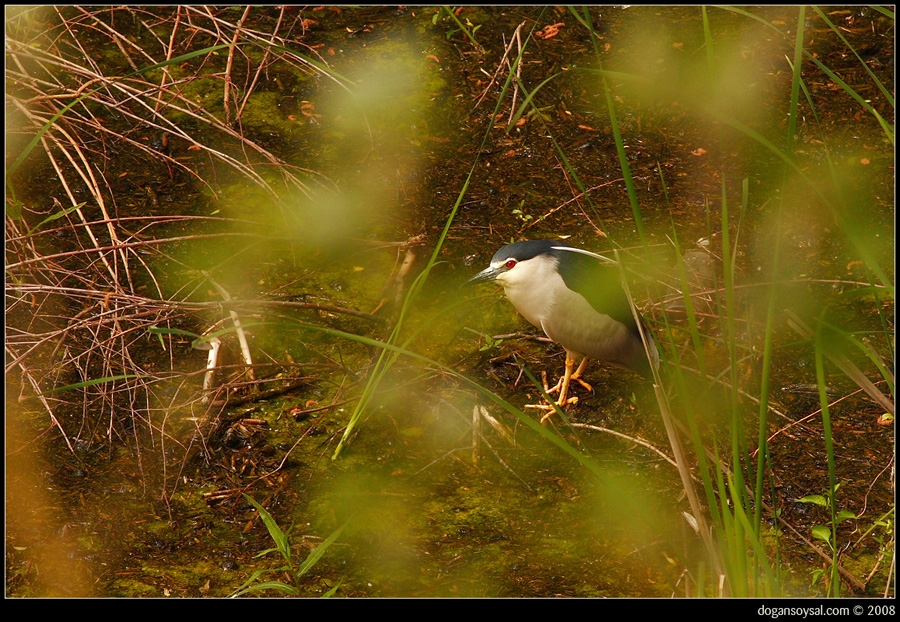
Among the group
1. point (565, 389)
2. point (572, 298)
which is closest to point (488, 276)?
point (572, 298)

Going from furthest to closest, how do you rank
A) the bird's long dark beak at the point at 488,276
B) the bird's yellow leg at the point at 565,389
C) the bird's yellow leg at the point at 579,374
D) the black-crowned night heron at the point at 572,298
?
the bird's yellow leg at the point at 579,374
the bird's yellow leg at the point at 565,389
the bird's long dark beak at the point at 488,276
the black-crowned night heron at the point at 572,298

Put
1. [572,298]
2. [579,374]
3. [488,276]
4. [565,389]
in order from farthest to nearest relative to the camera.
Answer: [579,374], [565,389], [488,276], [572,298]

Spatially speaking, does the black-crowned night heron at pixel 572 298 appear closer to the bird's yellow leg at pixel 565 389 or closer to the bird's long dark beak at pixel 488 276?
the bird's long dark beak at pixel 488 276

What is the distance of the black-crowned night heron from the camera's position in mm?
2855

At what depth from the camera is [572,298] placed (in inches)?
112

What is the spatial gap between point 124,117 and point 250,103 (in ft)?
A: 2.09

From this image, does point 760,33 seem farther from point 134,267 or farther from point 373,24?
point 134,267

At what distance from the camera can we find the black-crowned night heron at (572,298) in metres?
2.86

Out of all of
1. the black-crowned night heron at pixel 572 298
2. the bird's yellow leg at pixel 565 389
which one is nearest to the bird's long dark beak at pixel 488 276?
the black-crowned night heron at pixel 572 298

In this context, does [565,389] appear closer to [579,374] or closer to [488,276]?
[579,374]

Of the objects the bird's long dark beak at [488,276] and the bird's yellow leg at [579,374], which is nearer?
the bird's long dark beak at [488,276]

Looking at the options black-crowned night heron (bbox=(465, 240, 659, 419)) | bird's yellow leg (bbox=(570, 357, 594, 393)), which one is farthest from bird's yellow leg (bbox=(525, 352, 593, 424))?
black-crowned night heron (bbox=(465, 240, 659, 419))

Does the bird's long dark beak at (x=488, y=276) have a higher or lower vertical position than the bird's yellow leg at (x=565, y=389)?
higher

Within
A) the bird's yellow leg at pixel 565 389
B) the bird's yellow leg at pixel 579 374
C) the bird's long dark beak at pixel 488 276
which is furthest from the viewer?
the bird's yellow leg at pixel 579 374
